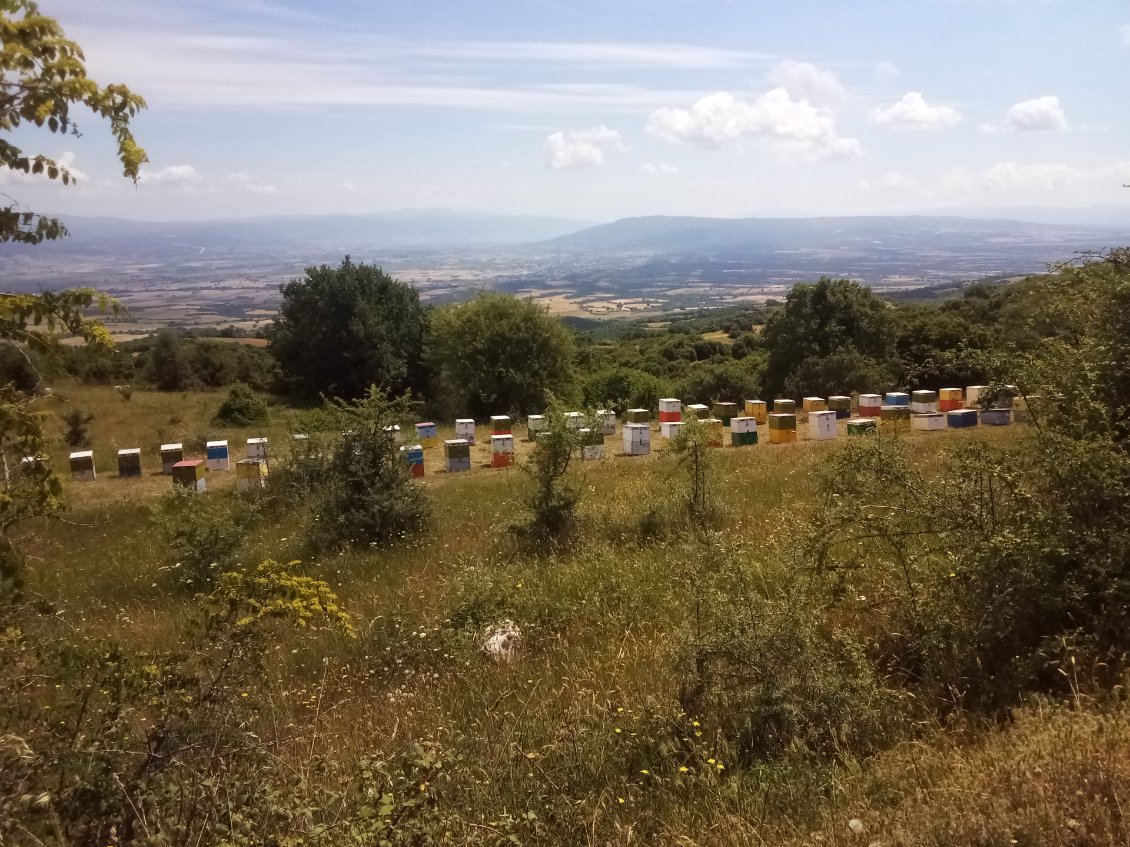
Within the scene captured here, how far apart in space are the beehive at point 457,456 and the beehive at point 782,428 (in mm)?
7940

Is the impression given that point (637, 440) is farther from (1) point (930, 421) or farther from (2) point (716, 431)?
(1) point (930, 421)

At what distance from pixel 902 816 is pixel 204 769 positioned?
313 centimetres

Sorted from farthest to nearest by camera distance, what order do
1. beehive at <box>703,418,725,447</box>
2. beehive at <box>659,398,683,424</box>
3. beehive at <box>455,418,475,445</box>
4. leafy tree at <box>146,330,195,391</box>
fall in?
1. leafy tree at <box>146,330,195,391</box>
2. beehive at <box>659,398,683,424</box>
3. beehive at <box>455,418,475,445</box>
4. beehive at <box>703,418,725,447</box>

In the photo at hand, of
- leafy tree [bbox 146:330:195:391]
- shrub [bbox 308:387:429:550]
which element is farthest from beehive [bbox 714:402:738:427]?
leafy tree [bbox 146:330:195:391]

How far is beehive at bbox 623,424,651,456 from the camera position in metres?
19.3

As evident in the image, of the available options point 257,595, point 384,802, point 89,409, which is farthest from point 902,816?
point 89,409

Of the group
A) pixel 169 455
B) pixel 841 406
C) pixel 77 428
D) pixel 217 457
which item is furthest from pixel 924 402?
pixel 77 428

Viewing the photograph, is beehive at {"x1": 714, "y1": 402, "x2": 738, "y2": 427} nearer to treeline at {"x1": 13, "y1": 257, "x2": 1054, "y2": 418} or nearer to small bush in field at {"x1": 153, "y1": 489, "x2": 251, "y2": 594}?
treeline at {"x1": 13, "y1": 257, "x2": 1054, "y2": 418}

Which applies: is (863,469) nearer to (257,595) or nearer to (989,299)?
(257,595)

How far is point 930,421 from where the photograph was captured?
1995 cm

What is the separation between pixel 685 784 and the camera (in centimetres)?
394

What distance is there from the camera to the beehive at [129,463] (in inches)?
779

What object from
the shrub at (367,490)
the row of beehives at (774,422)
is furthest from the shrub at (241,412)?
the shrub at (367,490)

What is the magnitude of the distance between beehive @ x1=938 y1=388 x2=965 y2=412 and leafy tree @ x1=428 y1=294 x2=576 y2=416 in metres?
14.6
